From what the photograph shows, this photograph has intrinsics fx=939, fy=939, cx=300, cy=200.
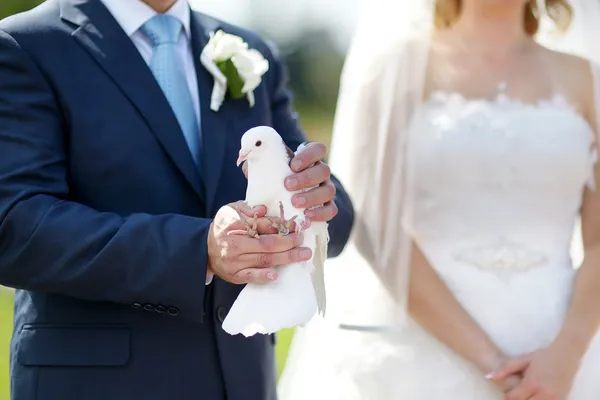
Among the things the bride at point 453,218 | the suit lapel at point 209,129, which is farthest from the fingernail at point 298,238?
the bride at point 453,218

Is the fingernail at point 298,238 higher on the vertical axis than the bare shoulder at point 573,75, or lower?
higher

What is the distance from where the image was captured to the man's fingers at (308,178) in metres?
2.10

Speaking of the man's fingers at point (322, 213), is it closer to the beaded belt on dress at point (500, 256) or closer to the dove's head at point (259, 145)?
the dove's head at point (259, 145)

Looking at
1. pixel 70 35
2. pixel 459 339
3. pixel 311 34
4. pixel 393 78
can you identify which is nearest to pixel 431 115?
pixel 393 78

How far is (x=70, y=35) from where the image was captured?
2395mm

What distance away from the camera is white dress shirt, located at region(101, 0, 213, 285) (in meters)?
2.48

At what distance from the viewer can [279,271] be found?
210 centimetres

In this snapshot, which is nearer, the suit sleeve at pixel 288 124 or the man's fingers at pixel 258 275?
the man's fingers at pixel 258 275

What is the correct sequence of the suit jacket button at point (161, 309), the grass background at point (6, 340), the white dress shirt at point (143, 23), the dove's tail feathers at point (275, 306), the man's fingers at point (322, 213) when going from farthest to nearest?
1. the grass background at point (6, 340)
2. the white dress shirt at point (143, 23)
3. the suit jacket button at point (161, 309)
4. the man's fingers at point (322, 213)
5. the dove's tail feathers at point (275, 306)

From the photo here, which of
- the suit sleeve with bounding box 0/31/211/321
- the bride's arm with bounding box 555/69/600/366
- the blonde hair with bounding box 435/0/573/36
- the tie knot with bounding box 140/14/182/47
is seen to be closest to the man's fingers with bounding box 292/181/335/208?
the suit sleeve with bounding box 0/31/211/321

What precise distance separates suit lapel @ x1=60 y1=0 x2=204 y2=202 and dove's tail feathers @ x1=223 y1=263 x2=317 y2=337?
1.45 feet

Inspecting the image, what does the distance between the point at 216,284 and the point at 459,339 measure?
0.86 m

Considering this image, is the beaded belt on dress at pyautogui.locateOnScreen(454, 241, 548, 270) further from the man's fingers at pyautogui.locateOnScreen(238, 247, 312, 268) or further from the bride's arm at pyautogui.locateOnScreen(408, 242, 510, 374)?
the man's fingers at pyautogui.locateOnScreen(238, 247, 312, 268)

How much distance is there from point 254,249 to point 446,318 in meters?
1.05
